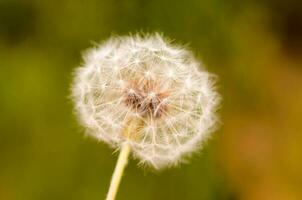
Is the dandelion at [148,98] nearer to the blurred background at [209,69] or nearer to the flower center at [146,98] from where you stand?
the flower center at [146,98]

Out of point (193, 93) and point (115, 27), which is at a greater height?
point (115, 27)

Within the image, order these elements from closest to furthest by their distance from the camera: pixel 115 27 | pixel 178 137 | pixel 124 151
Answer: pixel 124 151
pixel 178 137
pixel 115 27

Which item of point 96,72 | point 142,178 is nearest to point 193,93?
point 96,72

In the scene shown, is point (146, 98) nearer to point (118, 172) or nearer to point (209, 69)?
point (118, 172)

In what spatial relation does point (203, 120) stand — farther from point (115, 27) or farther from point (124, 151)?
point (115, 27)

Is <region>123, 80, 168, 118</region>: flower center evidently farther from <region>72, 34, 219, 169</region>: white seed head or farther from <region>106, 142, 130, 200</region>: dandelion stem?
<region>106, 142, 130, 200</region>: dandelion stem

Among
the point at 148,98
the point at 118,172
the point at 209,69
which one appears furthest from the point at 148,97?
the point at 209,69
